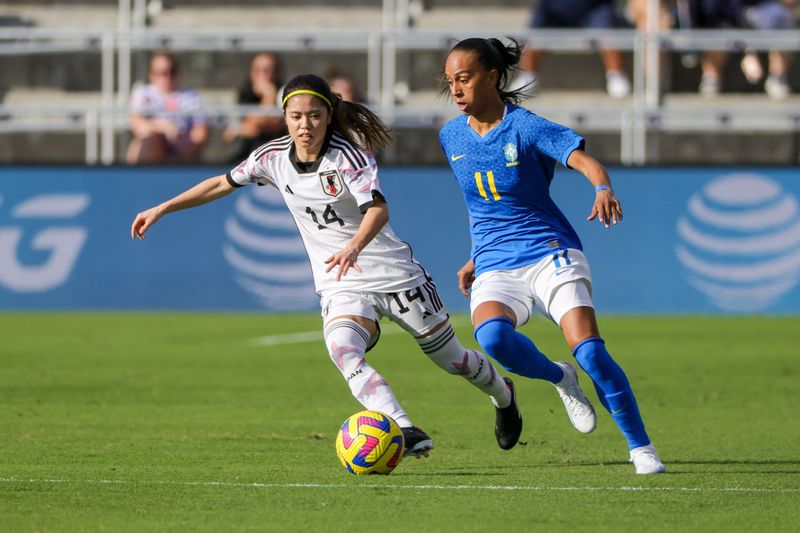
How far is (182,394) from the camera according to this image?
37.6 ft

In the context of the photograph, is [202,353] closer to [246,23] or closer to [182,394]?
[182,394]

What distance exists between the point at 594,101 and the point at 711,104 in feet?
5.51

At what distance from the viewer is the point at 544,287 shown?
25.2 feet

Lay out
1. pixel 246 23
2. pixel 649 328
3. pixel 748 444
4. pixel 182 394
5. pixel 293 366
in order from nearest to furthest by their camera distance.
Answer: pixel 748 444
pixel 182 394
pixel 293 366
pixel 649 328
pixel 246 23

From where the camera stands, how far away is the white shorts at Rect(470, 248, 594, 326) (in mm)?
7605

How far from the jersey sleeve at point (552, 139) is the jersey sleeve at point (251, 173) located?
1.42 m

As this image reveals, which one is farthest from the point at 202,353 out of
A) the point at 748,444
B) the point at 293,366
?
the point at 748,444

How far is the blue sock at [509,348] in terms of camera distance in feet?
24.8

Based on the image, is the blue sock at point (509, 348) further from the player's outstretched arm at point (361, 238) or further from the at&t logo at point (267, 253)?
the at&t logo at point (267, 253)

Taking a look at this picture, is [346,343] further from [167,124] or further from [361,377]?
[167,124]

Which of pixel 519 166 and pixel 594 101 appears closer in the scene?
pixel 519 166

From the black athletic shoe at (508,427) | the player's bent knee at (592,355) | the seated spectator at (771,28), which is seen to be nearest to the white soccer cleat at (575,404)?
the black athletic shoe at (508,427)

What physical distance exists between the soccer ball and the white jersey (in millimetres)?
832

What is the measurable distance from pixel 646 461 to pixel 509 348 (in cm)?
87
